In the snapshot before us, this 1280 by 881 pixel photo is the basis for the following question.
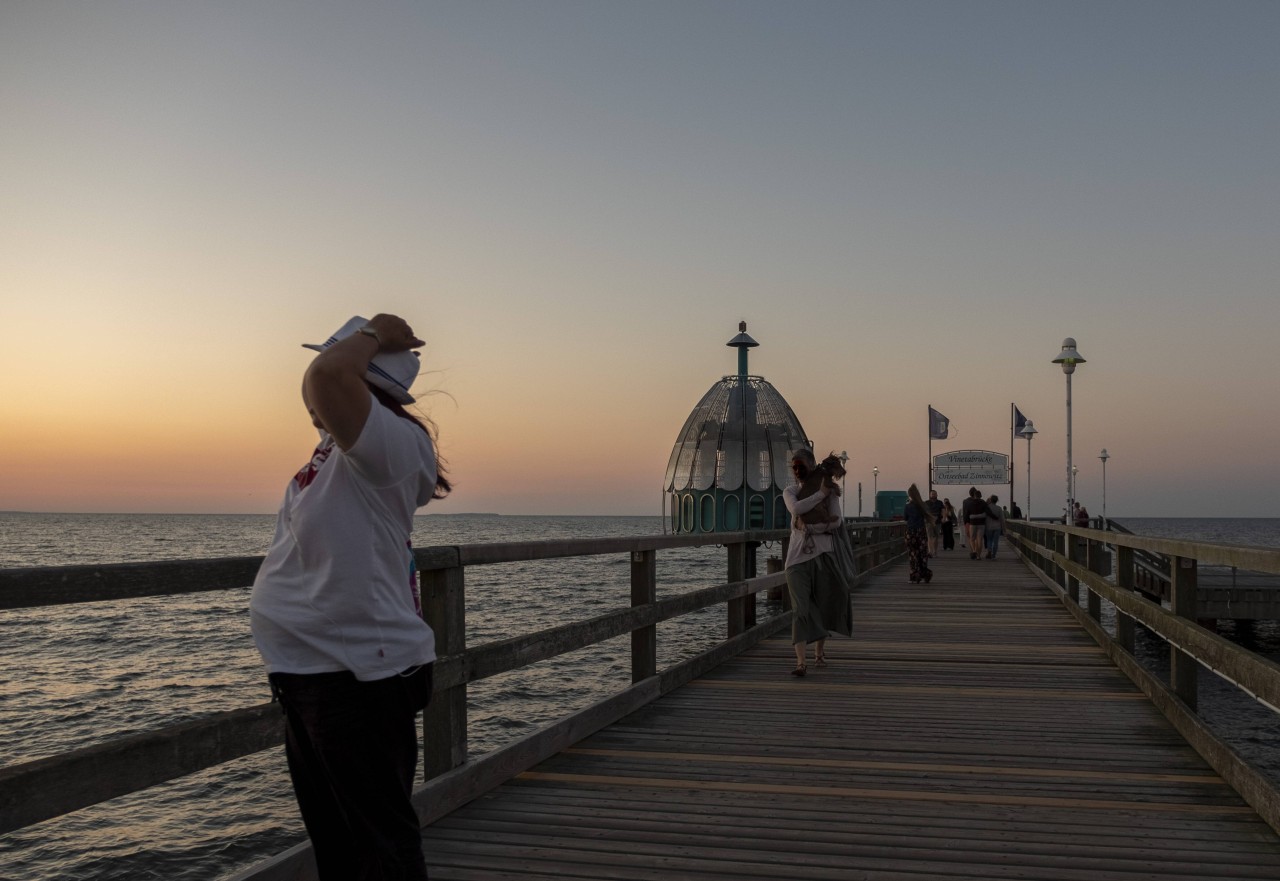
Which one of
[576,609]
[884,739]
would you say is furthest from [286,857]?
[576,609]

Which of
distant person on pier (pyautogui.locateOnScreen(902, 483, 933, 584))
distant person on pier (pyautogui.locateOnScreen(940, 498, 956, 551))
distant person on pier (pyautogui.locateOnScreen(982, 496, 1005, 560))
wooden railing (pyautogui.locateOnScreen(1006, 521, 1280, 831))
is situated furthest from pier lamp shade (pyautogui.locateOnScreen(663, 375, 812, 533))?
wooden railing (pyautogui.locateOnScreen(1006, 521, 1280, 831))

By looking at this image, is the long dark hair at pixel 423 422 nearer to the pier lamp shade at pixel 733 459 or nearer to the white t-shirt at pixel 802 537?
the white t-shirt at pixel 802 537

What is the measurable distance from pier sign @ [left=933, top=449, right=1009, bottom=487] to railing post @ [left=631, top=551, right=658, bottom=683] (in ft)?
184

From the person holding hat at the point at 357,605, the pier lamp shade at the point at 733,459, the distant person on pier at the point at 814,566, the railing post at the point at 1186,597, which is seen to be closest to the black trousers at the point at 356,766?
the person holding hat at the point at 357,605

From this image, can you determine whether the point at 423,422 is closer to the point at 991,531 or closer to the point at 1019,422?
the point at 991,531

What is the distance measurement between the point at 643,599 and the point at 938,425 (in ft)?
158

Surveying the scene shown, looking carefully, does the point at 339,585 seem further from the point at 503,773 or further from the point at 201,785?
the point at 201,785

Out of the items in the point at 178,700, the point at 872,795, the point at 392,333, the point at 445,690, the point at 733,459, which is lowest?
the point at 178,700

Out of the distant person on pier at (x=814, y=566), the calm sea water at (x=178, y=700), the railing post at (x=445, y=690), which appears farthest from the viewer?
the calm sea water at (x=178, y=700)

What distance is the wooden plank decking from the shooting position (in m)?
4.05

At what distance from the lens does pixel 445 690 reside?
4480 mm

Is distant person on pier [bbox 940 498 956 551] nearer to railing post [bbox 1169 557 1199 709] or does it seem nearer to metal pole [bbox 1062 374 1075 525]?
metal pole [bbox 1062 374 1075 525]

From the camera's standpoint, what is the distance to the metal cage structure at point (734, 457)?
5756 cm

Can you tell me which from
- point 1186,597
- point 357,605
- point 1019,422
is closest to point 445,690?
point 357,605
